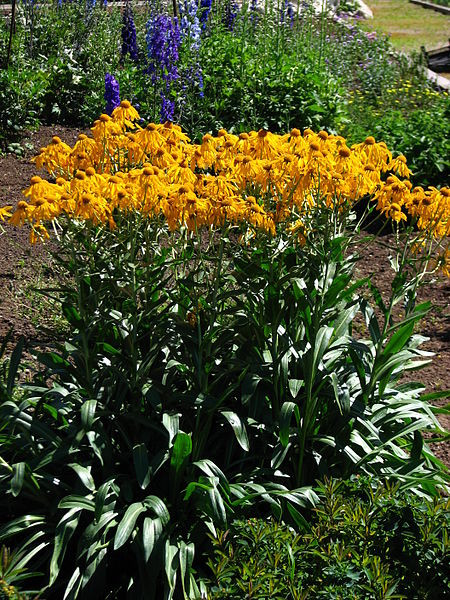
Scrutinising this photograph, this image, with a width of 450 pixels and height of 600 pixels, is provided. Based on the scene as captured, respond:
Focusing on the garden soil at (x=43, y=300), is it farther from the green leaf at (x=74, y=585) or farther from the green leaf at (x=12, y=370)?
the green leaf at (x=74, y=585)

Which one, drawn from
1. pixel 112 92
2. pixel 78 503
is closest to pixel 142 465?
pixel 78 503

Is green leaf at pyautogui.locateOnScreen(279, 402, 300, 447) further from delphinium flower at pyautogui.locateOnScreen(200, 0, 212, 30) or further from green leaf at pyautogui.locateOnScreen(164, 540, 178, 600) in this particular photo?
delphinium flower at pyautogui.locateOnScreen(200, 0, 212, 30)

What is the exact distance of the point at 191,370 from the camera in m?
3.22

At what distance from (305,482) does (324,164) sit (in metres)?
1.27

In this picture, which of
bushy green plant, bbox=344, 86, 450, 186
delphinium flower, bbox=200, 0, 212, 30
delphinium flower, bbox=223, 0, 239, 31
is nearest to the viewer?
bushy green plant, bbox=344, 86, 450, 186

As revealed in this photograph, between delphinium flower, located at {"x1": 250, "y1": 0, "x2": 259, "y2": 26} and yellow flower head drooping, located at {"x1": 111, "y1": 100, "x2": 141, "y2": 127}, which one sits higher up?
yellow flower head drooping, located at {"x1": 111, "y1": 100, "x2": 141, "y2": 127}

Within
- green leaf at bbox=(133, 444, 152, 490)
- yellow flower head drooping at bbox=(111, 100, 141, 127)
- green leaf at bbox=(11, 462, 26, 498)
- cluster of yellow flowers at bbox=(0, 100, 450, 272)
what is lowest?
green leaf at bbox=(133, 444, 152, 490)

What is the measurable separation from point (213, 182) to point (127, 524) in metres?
1.25

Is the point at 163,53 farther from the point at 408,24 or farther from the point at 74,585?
the point at 408,24

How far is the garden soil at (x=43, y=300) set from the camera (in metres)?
4.66

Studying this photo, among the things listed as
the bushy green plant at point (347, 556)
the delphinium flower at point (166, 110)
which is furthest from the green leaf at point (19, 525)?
the delphinium flower at point (166, 110)

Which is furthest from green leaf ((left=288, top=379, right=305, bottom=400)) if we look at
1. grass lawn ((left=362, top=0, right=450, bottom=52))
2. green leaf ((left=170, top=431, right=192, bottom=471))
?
grass lawn ((left=362, top=0, right=450, bottom=52))

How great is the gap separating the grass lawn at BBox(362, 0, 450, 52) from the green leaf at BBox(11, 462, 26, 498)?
471 inches

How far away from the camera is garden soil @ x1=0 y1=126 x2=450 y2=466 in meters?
4.66
